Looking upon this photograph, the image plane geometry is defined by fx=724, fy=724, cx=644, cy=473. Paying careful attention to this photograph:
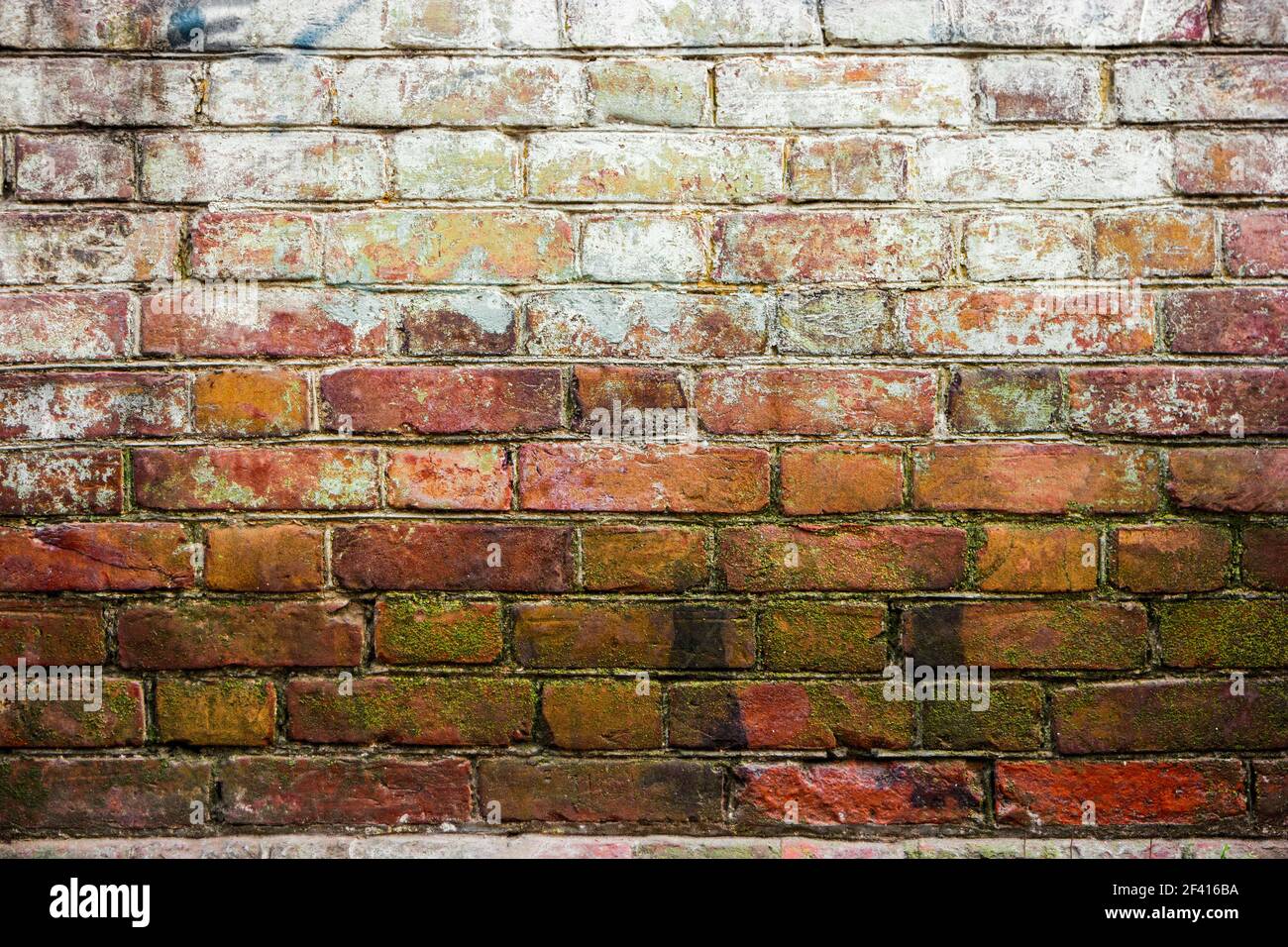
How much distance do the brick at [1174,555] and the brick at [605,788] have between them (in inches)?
23.9

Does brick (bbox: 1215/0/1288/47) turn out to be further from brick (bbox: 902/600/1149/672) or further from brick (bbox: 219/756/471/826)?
brick (bbox: 219/756/471/826)

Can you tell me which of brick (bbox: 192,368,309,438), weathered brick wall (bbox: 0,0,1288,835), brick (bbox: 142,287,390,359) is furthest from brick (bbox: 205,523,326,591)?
brick (bbox: 142,287,390,359)

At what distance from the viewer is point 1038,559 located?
940 millimetres

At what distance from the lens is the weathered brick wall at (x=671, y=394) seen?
932mm

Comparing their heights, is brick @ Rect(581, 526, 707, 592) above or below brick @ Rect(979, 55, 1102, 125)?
below

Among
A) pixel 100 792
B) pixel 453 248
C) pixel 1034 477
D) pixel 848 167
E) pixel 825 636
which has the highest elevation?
pixel 848 167

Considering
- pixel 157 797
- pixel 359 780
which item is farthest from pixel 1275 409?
pixel 157 797

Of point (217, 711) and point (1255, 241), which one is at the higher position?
point (1255, 241)

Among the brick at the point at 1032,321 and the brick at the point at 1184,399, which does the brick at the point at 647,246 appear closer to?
the brick at the point at 1032,321

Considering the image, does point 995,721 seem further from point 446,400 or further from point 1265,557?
point 446,400

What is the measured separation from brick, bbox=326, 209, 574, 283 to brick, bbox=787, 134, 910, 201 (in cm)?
31

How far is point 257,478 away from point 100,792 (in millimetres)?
472

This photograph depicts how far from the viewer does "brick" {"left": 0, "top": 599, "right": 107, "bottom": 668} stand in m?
0.95

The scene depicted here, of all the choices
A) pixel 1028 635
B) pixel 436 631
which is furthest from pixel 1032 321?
pixel 436 631
